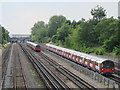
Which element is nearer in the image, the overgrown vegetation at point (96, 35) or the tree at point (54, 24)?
the overgrown vegetation at point (96, 35)

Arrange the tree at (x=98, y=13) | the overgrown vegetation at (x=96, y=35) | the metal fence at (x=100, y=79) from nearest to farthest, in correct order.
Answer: the metal fence at (x=100, y=79), the overgrown vegetation at (x=96, y=35), the tree at (x=98, y=13)

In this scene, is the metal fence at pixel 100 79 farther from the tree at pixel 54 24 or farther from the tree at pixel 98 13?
the tree at pixel 54 24

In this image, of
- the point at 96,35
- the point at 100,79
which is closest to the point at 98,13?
the point at 96,35

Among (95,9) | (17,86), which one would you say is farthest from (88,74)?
(95,9)

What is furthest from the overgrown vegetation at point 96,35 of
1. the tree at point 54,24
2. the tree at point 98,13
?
the tree at point 54,24

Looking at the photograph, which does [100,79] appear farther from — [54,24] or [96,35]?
[54,24]

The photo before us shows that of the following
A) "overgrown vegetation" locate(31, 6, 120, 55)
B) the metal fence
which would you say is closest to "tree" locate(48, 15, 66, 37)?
"overgrown vegetation" locate(31, 6, 120, 55)

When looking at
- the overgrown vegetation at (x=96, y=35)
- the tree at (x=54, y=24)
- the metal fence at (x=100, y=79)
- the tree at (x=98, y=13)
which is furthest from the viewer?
the tree at (x=54, y=24)

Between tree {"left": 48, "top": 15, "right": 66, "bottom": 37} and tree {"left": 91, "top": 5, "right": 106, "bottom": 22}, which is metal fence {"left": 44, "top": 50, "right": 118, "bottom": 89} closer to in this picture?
tree {"left": 91, "top": 5, "right": 106, "bottom": 22}

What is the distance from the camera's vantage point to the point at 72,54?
42.4m

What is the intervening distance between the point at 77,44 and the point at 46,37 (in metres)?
72.6

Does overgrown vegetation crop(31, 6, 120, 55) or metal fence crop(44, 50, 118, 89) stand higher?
overgrown vegetation crop(31, 6, 120, 55)

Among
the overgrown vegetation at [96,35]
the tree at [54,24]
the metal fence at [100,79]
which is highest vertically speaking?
the tree at [54,24]

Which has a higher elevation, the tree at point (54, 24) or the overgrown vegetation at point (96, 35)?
the tree at point (54, 24)
